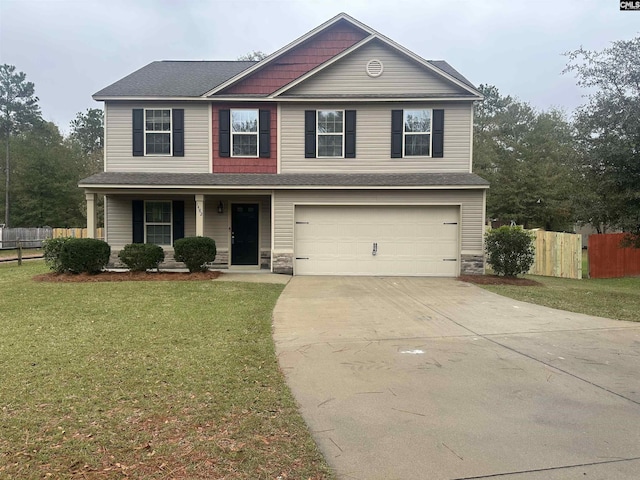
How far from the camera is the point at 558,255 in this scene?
1503 centimetres

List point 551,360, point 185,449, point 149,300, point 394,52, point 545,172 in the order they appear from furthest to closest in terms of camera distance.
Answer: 1. point 545,172
2. point 394,52
3. point 149,300
4. point 551,360
5. point 185,449

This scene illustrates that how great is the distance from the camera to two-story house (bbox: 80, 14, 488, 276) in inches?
505

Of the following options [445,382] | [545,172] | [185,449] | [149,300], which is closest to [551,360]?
[445,382]

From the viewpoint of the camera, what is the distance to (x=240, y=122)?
13625 mm

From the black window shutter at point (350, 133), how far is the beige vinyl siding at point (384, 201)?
144 cm

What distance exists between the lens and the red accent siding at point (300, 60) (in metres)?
13.6

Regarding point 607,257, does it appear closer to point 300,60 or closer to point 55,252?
point 300,60

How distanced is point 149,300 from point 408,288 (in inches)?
239

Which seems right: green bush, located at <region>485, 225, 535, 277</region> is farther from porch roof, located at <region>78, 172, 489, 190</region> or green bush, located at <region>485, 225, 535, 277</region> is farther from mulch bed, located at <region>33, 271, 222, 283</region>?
mulch bed, located at <region>33, 271, 222, 283</region>

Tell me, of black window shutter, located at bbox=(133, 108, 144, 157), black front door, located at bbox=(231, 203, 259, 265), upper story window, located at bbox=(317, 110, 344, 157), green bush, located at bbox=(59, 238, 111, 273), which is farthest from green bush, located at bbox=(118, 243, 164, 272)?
upper story window, located at bbox=(317, 110, 344, 157)

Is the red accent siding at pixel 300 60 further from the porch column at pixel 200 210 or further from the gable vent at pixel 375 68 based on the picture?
the porch column at pixel 200 210

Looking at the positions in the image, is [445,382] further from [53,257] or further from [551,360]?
[53,257]

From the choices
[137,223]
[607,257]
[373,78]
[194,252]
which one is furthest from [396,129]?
[607,257]

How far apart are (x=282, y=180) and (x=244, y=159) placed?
1635 millimetres
